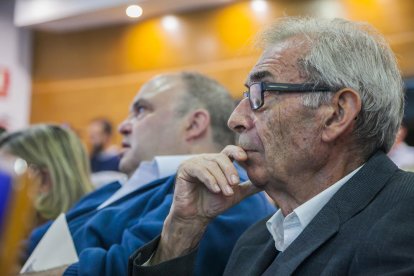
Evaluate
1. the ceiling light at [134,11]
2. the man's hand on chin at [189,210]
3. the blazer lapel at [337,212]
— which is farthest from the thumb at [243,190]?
the ceiling light at [134,11]

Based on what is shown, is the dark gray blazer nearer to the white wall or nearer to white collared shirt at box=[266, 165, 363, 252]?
white collared shirt at box=[266, 165, 363, 252]

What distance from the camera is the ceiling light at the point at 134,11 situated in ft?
19.2

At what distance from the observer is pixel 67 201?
215 cm

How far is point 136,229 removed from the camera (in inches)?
59.0

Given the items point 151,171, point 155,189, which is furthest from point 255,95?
point 151,171

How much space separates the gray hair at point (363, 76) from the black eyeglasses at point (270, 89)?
0.03 feet

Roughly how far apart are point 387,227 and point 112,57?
577cm

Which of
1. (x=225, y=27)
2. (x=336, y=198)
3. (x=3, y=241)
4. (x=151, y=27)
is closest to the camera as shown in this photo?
(x=3, y=241)

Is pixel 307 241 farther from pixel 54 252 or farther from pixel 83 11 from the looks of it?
pixel 83 11

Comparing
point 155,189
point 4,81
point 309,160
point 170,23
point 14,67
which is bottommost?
point 155,189

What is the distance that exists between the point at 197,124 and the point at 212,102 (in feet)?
0.36

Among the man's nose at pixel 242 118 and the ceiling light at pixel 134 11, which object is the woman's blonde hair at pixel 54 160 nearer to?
the man's nose at pixel 242 118

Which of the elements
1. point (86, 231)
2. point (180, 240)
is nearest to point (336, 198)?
point (180, 240)

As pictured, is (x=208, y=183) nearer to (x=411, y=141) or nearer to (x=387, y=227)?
(x=387, y=227)
